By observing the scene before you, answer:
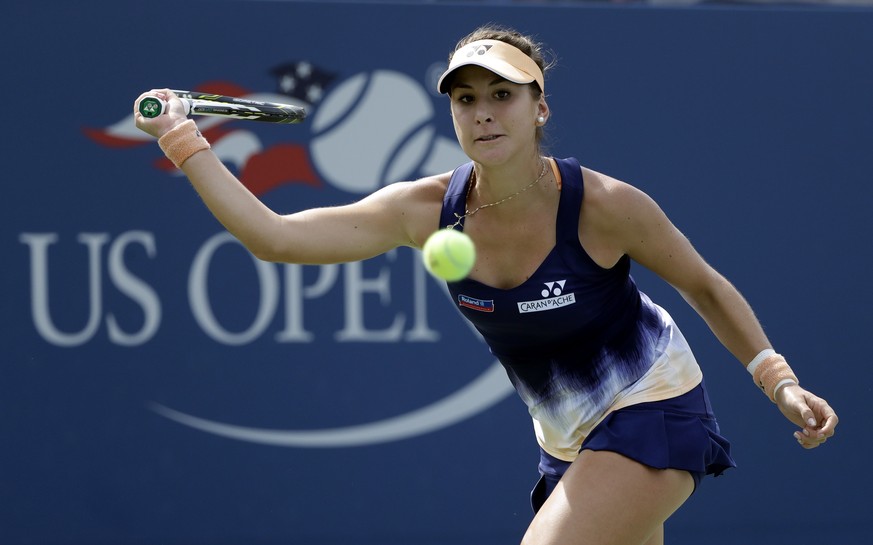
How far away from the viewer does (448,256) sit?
2607 millimetres

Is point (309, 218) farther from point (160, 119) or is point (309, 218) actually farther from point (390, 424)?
point (390, 424)

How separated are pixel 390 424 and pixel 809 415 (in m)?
2.13

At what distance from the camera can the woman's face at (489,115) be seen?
2879mm

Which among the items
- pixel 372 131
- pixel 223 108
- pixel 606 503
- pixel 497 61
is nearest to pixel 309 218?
pixel 223 108

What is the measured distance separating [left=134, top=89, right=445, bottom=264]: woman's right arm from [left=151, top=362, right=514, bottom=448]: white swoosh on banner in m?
1.63

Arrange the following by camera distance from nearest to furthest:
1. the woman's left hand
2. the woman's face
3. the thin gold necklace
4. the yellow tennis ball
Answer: the yellow tennis ball
the woman's left hand
the woman's face
the thin gold necklace

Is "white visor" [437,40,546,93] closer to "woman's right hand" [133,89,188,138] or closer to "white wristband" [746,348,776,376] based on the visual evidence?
"woman's right hand" [133,89,188,138]

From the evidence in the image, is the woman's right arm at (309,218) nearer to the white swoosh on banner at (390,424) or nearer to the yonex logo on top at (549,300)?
the yonex logo on top at (549,300)

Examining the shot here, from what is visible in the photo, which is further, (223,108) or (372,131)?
(372,131)

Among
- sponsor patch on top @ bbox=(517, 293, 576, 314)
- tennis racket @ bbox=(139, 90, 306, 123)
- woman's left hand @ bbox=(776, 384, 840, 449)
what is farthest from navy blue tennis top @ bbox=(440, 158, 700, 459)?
tennis racket @ bbox=(139, 90, 306, 123)

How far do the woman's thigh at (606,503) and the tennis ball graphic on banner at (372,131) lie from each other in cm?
196

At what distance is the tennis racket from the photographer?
2.64m

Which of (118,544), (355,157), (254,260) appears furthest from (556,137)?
(118,544)

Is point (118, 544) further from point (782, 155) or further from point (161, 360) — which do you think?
point (782, 155)
